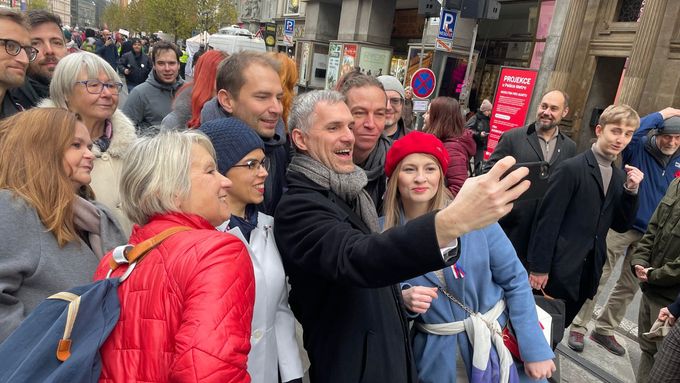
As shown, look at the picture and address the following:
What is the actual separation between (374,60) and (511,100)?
963cm

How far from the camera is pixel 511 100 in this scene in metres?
8.61

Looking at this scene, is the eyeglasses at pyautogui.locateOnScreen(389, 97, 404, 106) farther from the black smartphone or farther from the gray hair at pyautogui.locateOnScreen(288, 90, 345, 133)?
the black smartphone

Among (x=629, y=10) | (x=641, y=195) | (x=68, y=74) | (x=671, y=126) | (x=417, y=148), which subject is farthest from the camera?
(x=629, y=10)

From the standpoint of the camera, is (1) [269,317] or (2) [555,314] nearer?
(1) [269,317]

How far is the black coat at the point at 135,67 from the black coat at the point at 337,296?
917 cm

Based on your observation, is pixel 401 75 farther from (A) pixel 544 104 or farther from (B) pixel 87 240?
(B) pixel 87 240

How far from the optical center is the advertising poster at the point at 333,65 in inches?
718

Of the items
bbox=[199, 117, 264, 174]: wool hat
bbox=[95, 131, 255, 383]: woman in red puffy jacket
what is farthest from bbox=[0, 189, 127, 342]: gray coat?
bbox=[199, 117, 264, 174]: wool hat

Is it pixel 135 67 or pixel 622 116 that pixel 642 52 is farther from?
pixel 135 67

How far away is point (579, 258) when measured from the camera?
10.4ft

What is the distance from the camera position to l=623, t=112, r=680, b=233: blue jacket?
3.81 m

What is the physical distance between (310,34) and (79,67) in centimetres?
2011

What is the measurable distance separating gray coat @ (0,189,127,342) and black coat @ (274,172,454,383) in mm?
738

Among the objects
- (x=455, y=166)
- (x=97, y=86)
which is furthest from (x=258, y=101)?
(x=455, y=166)
